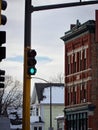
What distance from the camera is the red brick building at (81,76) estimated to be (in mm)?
58969

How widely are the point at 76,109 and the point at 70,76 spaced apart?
198 inches

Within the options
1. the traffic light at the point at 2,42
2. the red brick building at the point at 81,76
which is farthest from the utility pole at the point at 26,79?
the red brick building at the point at 81,76

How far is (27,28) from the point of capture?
19.2m

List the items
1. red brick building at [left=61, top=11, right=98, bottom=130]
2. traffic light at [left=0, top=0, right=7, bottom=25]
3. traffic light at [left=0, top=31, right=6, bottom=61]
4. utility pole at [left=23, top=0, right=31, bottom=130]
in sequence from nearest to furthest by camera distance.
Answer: traffic light at [left=0, top=0, right=7, bottom=25] → traffic light at [left=0, top=31, right=6, bottom=61] → utility pole at [left=23, top=0, right=31, bottom=130] → red brick building at [left=61, top=11, right=98, bottom=130]

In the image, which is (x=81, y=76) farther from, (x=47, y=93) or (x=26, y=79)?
(x=26, y=79)

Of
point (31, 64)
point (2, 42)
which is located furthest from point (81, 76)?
point (2, 42)

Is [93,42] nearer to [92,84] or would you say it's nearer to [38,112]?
[92,84]

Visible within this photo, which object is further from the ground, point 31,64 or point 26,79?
point 31,64

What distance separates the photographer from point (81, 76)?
62156 millimetres

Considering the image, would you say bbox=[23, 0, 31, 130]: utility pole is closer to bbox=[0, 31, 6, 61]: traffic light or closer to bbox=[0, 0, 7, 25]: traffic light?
bbox=[0, 31, 6, 61]: traffic light

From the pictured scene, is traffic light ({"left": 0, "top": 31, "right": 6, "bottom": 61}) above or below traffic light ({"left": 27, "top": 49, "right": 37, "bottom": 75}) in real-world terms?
above

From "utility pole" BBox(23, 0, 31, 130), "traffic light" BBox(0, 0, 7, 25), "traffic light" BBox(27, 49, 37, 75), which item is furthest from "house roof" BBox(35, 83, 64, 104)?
"traffic light" BBox(0, 0, 7, 25)

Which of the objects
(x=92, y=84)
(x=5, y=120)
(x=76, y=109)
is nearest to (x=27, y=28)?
(x=5, y=120)

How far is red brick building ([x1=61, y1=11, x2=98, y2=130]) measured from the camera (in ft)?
193
